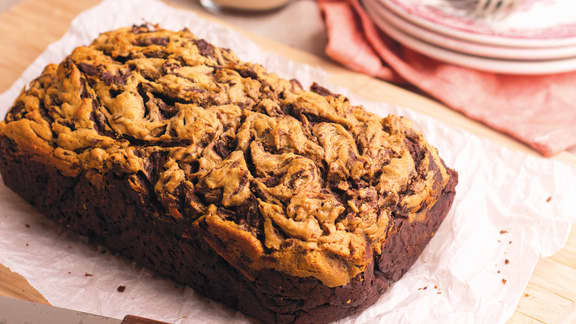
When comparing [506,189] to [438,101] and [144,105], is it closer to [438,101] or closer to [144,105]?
[438,101]

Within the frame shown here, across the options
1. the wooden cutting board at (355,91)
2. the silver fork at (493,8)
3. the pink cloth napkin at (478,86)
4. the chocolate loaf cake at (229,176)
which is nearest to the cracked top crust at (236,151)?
the chocolate loaf cake at (229,176)

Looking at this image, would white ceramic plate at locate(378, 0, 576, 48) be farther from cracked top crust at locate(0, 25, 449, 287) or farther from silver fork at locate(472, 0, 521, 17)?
cracked top crust at locate(0, 25, 449, 287)

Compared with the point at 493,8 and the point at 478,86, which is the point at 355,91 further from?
the point at 493,8

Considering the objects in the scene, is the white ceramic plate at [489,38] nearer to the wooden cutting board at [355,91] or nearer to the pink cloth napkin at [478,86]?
the pink cloth napkin at [478,86]

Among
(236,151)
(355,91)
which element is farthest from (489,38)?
(236,151)

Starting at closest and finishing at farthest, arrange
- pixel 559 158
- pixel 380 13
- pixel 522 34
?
pixel 559 158, pixel 522 34, pixel 380 13

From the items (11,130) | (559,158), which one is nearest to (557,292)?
(559,158)

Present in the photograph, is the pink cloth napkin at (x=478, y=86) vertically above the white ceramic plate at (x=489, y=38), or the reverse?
the white ceramic plate at (x=489, y=38)

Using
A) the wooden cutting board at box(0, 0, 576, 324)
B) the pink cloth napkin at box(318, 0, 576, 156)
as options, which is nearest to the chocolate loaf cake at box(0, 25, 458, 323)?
the wooden cutting board at box(0, 0, 576, 324)
